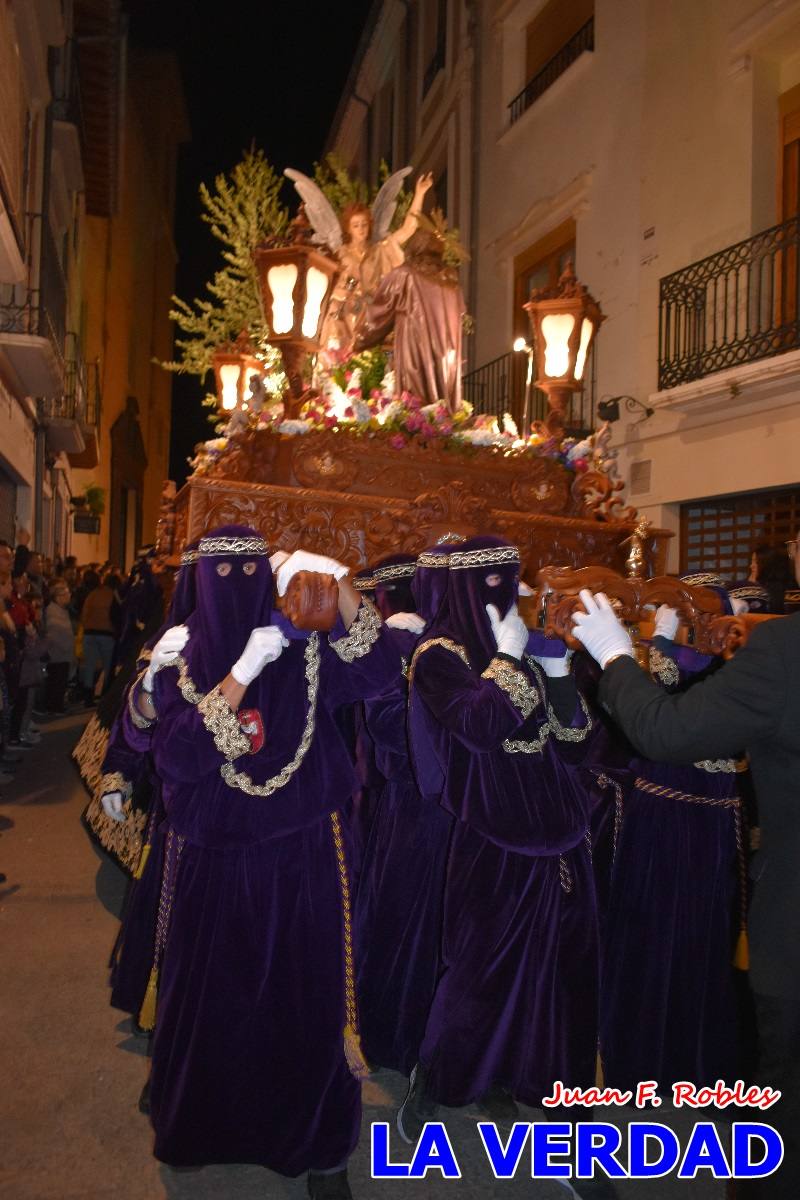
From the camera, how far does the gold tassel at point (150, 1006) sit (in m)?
3.14

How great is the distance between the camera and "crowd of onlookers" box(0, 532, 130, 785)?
8.28 meters

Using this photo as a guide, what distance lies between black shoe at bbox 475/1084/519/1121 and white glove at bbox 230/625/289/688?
1745mm

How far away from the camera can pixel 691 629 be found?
284 cm

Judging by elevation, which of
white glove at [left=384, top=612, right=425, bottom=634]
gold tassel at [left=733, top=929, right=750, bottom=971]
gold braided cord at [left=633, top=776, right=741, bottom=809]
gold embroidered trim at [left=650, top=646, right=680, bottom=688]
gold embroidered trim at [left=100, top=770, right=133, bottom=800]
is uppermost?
white glove at [left=384, top=612, right=425, bottom=634]

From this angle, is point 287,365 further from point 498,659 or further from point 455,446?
point 498,659

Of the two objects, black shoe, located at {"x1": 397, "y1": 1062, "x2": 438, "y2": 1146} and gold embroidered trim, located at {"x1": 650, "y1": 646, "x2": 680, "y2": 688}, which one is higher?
gold embroidered trim, located at {"x1": 650, "y1": 646, "x2": 680, "y2": 688}

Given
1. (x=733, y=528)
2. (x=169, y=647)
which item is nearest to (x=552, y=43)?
(x=733, y=528)

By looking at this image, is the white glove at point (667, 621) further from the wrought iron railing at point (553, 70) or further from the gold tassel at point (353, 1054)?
the wrought iron railing at point (553, 70)

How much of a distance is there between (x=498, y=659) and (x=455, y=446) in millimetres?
2740

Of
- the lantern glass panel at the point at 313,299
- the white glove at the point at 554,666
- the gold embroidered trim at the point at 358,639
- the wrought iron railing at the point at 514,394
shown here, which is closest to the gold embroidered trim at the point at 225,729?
the gold embroidered trim at the point at 358,639

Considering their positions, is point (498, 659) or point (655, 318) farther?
point (655, 318)

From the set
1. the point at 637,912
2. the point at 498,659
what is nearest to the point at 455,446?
the point at 498,659

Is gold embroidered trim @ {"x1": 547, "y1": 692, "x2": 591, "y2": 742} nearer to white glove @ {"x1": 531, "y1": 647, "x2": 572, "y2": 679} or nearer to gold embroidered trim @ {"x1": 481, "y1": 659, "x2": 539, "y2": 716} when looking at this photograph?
white glove @ {"x1": 531, "y1": 647, "x2": 572, "y2": 679}

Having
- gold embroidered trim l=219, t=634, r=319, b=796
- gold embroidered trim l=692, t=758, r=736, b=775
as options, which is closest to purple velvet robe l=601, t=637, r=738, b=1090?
gold embroidered trim l=692, t=758, r=736, b=775
